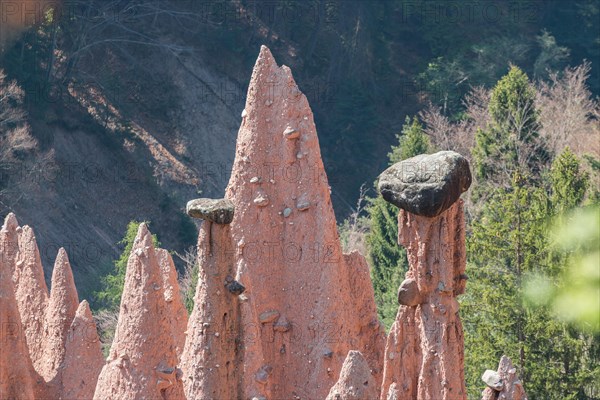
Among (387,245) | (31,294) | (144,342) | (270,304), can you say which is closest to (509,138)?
(387,245)

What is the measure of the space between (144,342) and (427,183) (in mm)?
3421

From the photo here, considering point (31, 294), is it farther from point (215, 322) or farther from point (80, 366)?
point (215, 322)

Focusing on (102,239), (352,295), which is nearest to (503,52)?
(102,239)

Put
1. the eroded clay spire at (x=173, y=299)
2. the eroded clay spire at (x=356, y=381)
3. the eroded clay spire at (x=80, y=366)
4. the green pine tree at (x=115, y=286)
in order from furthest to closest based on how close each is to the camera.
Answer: the green pine tree at (x=115, y=286) < the eroded clay spire at (x=80, y=366) < the eroded clay spire at (x=173, y=299) < the eroded clay spire at (x=356, y=381)

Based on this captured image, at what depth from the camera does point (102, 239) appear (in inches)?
1991

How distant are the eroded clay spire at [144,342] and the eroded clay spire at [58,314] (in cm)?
329

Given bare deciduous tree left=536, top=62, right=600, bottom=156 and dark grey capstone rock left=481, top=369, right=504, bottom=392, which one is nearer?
dark grey capstone rock left=481, top=369, right=504, bottom=392

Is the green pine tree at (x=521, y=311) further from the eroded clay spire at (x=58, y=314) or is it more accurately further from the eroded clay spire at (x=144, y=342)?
the eroded clay spire at (x=144, y=342)

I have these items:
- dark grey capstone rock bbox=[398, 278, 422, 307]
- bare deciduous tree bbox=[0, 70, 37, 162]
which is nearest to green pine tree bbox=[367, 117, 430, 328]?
bare deciduous tree bbox=[0, 70, 37, 162]

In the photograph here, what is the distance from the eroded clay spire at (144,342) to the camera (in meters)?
17.2

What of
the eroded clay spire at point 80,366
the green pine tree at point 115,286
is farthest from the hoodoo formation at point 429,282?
the green pine tree at point 115,286

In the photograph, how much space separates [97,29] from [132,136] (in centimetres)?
436

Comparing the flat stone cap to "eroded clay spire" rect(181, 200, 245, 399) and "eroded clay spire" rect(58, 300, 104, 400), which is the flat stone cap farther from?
"eroded clay spire" rect(58, 300, 104, 400)

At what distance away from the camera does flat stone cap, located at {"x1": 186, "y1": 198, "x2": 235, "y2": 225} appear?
16.5 meters
